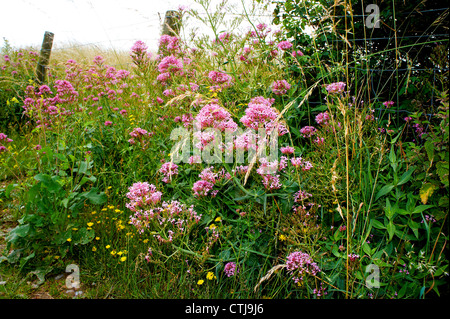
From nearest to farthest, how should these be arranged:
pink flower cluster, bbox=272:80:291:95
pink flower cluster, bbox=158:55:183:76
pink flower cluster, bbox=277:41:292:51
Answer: pink flower cluster, bbox=272:80:291:95 → pink flower cluster, bbox=158:55:183:76 → pink flower cluster, bbox=277:41:292:51

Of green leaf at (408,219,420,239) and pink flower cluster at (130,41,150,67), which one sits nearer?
green leaf at (408,219,420,239)

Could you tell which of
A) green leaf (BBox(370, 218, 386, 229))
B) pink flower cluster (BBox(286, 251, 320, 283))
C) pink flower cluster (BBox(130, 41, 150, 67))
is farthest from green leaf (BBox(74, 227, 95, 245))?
green leaf (BBox(370, 218, 386, 229))

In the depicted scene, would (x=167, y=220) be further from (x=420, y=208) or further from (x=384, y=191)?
(x=420, y=208)

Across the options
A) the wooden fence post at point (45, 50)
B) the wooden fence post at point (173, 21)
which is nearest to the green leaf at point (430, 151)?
the wooden fence post at point (173, 21)

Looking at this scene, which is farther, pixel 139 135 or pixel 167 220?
pixel 139 135

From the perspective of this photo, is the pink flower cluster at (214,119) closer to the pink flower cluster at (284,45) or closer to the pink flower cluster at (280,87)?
the pink flower cluster at (280,87)

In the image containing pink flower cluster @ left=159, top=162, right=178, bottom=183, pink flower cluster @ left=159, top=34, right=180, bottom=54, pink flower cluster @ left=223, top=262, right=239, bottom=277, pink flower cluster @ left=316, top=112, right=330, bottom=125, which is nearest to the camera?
pink flower cluster @ left=223, top=262, right=239, bottom=277

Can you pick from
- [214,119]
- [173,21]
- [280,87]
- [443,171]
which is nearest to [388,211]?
[443,171]

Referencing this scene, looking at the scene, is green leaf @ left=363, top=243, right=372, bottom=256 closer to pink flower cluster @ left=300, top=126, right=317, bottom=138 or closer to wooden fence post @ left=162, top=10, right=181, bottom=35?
pink flower cluster @ left=300, top=126, right=317, bottom=138
